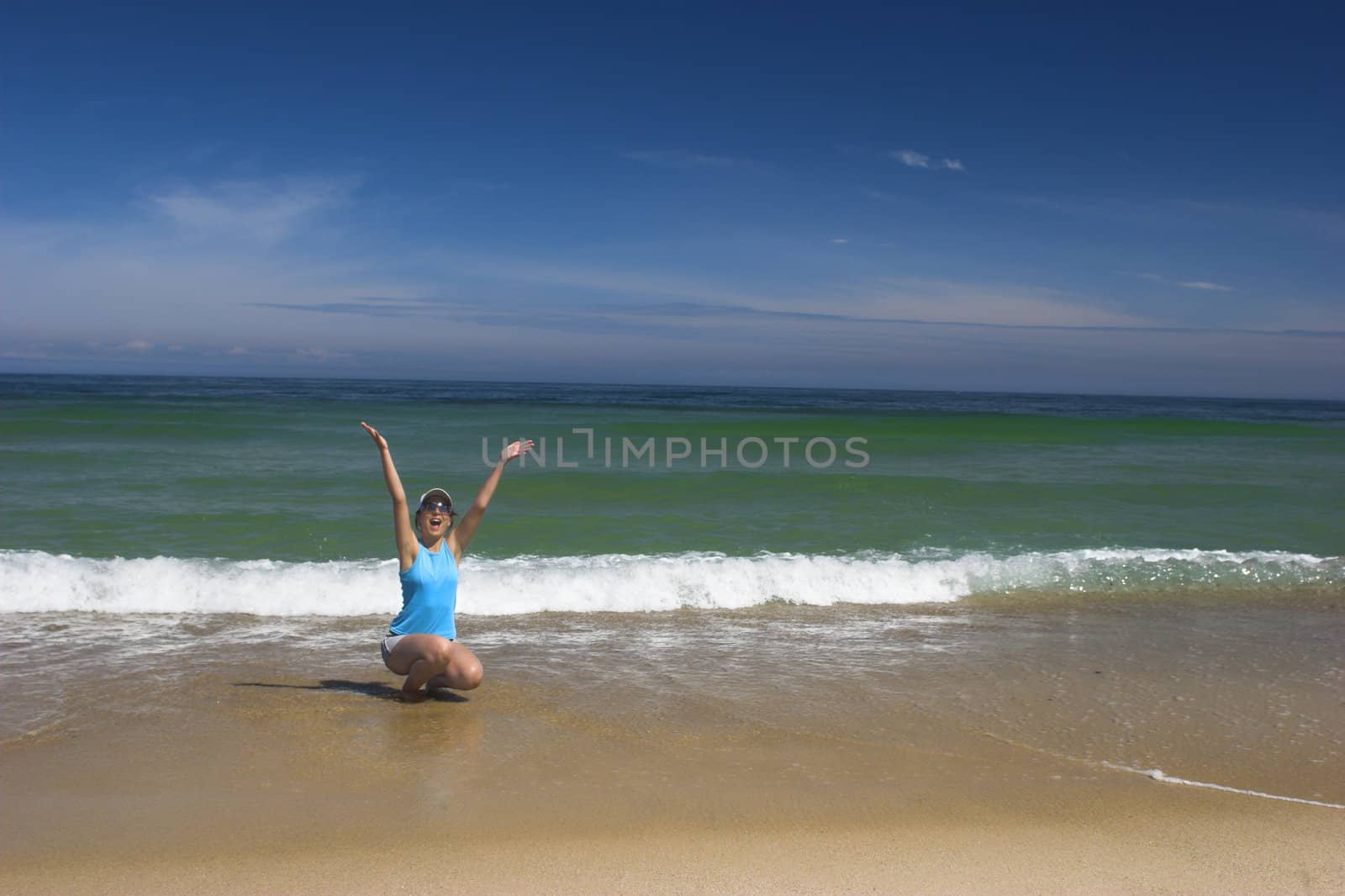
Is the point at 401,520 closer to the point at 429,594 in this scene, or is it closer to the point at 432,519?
the point at 432,519

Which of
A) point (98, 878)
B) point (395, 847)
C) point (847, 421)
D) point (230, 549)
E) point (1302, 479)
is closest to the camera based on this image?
point (98, 878)

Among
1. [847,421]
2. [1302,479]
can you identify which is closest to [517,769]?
[1302,479]

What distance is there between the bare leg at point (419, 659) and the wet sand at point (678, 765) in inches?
5.4

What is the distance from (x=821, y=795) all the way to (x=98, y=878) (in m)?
2.72

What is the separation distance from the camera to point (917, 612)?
7824 millimetres

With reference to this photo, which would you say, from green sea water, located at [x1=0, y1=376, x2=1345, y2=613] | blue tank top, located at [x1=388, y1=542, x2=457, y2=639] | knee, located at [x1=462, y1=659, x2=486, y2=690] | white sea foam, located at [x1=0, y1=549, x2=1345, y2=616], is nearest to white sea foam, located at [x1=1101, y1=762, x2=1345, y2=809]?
knee, located at [x1=462, y1=659, x2=486, y2=690]

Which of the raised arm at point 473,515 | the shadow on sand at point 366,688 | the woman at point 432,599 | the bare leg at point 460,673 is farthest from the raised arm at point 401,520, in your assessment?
the shadow on sand at point 366,688

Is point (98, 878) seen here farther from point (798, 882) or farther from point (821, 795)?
point (821, 795)

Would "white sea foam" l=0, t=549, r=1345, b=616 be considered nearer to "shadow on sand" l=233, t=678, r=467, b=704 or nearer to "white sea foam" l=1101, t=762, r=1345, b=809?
"shadow on sand" l=233, t=678, r=467, b=704

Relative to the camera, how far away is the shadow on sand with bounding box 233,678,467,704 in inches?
208

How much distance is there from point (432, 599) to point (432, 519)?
468 mm

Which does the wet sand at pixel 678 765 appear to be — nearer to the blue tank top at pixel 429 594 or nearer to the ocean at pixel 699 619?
the ocean at pixel 699 619

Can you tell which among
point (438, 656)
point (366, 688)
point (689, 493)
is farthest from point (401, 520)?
point (689, 493)

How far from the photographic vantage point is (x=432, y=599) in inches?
200
